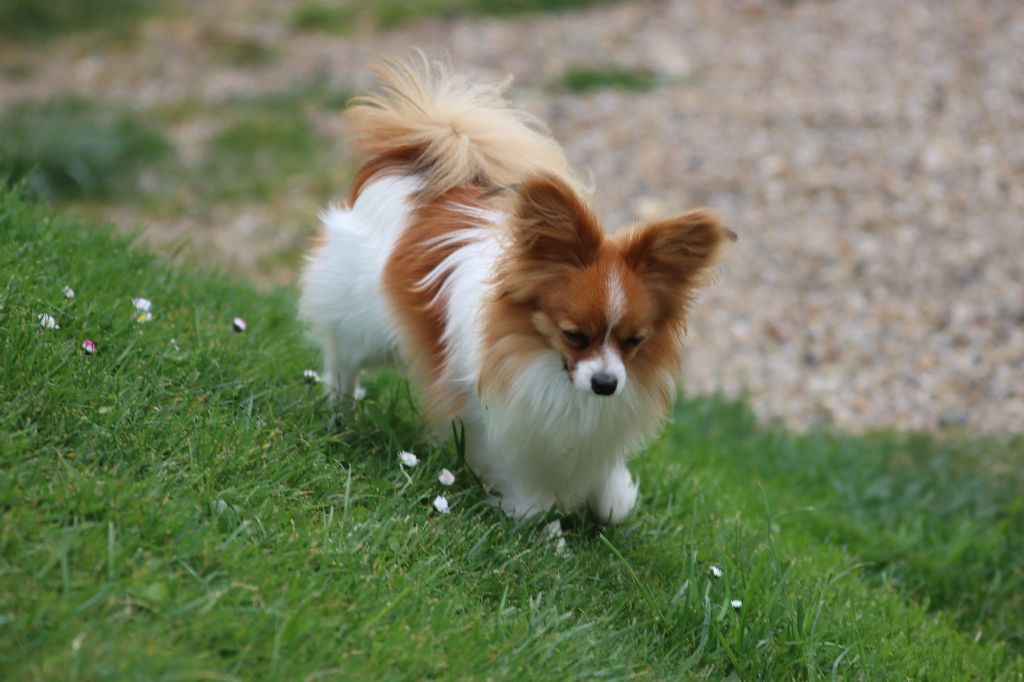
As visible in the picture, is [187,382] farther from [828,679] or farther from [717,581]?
[828,679]

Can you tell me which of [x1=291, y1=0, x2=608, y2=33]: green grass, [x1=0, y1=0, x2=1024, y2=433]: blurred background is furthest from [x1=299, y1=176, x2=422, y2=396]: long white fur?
[x1=291, y1=0, x2=608, y2=33]: green grass

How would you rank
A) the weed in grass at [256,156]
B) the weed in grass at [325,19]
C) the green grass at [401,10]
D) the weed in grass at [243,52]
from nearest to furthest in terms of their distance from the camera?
1. the weed in grass at [256,156]
2. the weed in grass at [243,52]
3. the green grass at [401,10]
4. the weed in grass at [325,19]

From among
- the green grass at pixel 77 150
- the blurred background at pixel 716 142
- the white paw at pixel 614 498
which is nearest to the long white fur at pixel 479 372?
the white paw at pixel 614 498

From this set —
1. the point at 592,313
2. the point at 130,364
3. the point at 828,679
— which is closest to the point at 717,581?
the point at 828,679

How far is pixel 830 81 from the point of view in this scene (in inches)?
374

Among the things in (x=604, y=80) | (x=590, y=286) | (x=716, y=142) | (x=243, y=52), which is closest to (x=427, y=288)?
(x=590, y=286)

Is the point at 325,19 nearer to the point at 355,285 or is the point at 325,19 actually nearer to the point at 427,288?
the point at 355,285

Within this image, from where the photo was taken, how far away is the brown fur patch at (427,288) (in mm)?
3969

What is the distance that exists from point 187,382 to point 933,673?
269 centimetres

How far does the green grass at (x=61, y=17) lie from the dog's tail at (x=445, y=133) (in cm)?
854

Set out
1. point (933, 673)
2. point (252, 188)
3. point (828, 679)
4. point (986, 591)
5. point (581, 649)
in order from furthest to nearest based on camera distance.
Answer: point (252, 188) < point (986, 591) < point (933, 673) < point (828, 679) < point (581, 649)

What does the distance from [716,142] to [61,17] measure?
287 inches

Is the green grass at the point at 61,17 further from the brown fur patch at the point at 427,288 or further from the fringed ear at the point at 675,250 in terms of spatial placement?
the fringed ear at the point at 675,250

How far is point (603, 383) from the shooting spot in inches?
133
